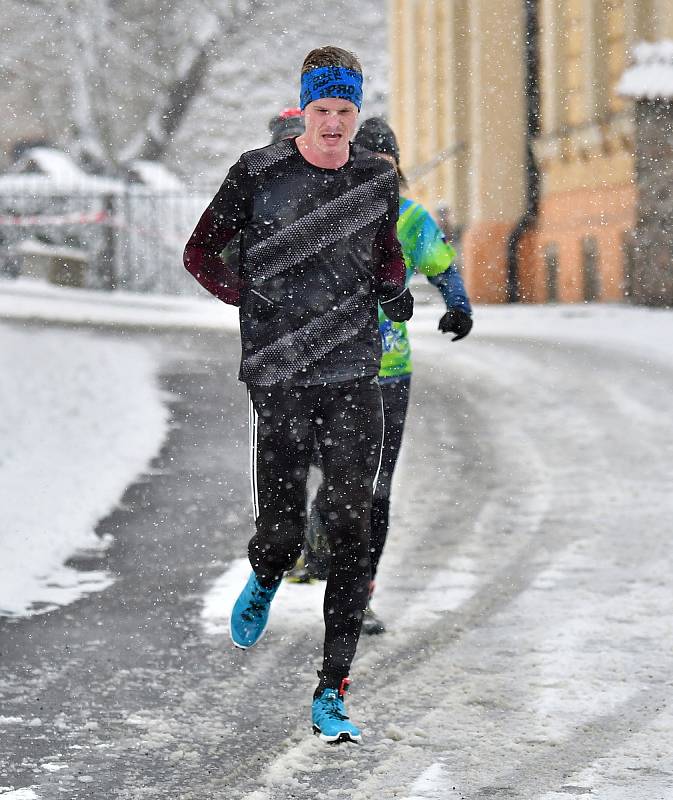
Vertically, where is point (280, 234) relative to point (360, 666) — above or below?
above

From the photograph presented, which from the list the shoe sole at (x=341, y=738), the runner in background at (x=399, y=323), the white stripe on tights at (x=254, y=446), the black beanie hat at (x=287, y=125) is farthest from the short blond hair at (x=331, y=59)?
the shoe sole at (x=341, y=738)

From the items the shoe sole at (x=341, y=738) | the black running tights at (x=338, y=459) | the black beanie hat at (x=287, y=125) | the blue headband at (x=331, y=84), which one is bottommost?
the shoe sole at (x=341, y=738)

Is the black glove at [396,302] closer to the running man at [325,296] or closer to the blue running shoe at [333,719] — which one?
the running man at [325,296]

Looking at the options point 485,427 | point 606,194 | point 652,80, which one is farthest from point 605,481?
point 606,194

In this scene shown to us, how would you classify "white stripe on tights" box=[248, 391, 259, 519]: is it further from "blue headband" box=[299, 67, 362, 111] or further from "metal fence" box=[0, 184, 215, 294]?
"metal fence" box=[0, 184, 215, 294]

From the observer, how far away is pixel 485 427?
1155 centimetres

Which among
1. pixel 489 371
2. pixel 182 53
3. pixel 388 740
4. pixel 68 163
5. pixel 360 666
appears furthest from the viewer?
pixel 182 53

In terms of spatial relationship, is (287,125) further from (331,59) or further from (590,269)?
(590,269)

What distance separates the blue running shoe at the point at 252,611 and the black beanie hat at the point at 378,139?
1.65 metres

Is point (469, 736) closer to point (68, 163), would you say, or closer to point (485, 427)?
point (485, 427)

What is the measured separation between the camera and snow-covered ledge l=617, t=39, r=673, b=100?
68.9 feet

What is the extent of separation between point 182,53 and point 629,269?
2379 cm

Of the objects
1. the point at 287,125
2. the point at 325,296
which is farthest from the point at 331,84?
the point at 287,125

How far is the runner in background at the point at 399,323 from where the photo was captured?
553cm
